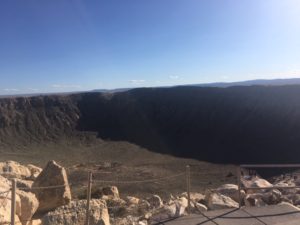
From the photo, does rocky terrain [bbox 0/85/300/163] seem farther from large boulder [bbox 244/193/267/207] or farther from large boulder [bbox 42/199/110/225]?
large boulder [bbox 42/199/110/225]

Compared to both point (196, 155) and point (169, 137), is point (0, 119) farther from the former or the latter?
point (196, 155)

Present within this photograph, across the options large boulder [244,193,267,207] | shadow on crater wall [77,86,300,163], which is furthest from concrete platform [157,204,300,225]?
shadow on crater wall [77,86,300,163]

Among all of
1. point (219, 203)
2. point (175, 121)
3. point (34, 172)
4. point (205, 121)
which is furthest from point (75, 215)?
point (175, 121)

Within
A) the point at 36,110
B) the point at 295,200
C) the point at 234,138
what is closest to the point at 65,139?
the point at 36,110

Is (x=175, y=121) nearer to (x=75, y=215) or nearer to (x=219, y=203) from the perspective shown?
(x=219, y=203)

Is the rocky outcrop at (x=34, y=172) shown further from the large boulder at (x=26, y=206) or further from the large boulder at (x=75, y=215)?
the large boulder at (x=75, y=215)

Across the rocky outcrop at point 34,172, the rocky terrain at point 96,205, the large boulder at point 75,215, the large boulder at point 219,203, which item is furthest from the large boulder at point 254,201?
the rocky outcrop at point 34,172
